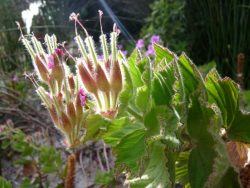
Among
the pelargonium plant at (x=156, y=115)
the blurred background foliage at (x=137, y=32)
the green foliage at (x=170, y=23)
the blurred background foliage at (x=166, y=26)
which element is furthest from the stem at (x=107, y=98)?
the green foliage at (x=170, y=23)

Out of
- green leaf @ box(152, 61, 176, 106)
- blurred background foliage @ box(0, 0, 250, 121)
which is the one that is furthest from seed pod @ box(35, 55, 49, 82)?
blurred background foliage @ box(0, 0, 250, 121)

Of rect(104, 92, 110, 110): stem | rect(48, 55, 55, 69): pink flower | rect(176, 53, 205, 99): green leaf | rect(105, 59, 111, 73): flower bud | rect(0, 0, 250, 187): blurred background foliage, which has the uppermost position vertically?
rect(48, 55, 55, 69): pink flower

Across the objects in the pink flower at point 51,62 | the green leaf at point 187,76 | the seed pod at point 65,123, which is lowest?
the seed pod at point 65,123

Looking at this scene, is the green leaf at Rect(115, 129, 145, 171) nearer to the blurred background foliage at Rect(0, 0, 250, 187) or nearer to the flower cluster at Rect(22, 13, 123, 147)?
the flower cluster at Rect(22, 13, 123, 147)

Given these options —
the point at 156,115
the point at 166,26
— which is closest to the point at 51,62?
the point at 156,115

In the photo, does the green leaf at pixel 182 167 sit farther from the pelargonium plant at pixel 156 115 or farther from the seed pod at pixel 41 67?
the seed pod at pixel 41 67

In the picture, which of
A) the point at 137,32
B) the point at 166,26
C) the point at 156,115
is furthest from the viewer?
the point at 137,32

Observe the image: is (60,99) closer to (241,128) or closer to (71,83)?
(71,83)
